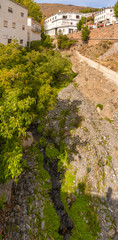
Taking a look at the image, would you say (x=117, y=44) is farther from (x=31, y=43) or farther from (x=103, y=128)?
(x=103, y=128)

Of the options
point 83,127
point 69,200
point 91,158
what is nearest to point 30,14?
point 83,127

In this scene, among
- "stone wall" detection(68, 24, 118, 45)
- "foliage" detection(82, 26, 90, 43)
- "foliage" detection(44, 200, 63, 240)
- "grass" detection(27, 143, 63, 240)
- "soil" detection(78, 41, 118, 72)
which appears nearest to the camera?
"grass" detection(27, 143, 63, 240)

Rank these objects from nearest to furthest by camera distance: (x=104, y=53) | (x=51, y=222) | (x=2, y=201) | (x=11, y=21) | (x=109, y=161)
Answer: (x=2, y=201)
(x=51, y=222)
(x=109, y=161)
(x=11, y=21)
(x=104, y=53)

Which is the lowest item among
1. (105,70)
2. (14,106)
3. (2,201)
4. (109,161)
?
(109,161)

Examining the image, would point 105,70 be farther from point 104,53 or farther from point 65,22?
point 65,22

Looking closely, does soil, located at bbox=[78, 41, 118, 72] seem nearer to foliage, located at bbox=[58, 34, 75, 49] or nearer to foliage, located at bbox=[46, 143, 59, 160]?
foliage, located at bbox=[58, 34, 75, 49]

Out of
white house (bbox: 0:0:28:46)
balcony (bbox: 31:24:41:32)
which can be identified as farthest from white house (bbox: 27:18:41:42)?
white house (bbox: 0:0:28:46)

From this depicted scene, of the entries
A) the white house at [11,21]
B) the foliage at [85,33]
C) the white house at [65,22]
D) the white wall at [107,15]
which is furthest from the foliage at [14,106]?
the white wall at [107,15]

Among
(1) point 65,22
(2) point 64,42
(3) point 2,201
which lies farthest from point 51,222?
(1) point 65,22
